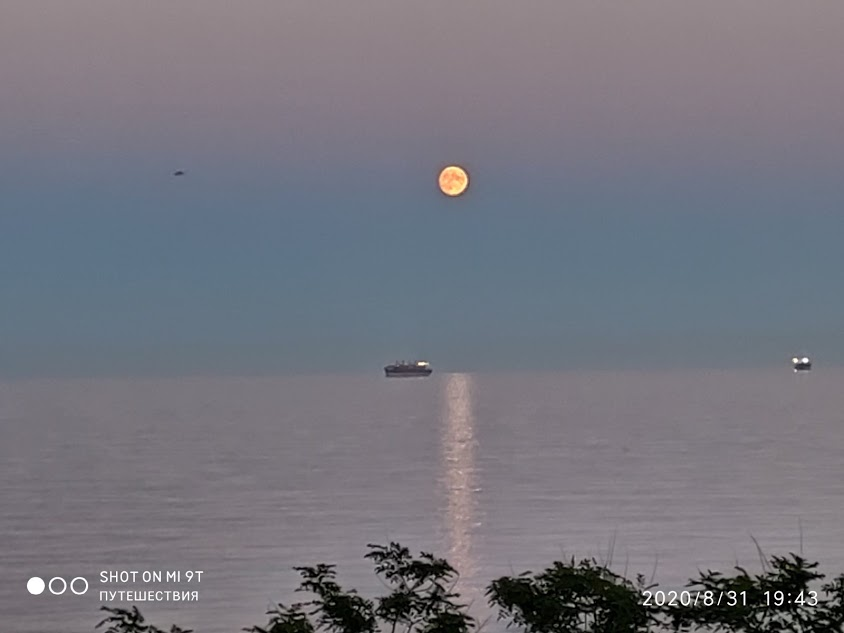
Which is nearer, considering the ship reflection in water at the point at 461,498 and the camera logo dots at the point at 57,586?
the camera logo dots at the point at 57,586

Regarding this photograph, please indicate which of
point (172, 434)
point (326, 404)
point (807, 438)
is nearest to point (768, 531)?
point (807, 438)

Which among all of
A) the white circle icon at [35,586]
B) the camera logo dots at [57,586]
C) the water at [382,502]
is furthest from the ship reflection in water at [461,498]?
the white circle icon at [35,586]

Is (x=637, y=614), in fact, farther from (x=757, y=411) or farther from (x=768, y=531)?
(x=757, y=411)

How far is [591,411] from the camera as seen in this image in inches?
4870

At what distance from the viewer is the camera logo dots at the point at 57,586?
101ft

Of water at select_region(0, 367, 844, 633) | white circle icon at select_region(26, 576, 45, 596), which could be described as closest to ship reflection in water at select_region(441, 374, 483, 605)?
water at select_region(0, 367, 844, 633)

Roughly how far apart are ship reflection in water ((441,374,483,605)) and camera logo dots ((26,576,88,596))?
28.3 ft

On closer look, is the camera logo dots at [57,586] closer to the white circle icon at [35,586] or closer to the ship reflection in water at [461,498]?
the white circle icon at [35,586]

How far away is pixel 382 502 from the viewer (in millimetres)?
49156

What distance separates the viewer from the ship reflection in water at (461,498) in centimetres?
3406

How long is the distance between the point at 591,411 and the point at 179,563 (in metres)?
90.7

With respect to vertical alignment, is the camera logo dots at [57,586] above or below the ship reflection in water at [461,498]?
below

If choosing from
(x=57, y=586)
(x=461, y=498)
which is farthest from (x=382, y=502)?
(x=57, y=586)

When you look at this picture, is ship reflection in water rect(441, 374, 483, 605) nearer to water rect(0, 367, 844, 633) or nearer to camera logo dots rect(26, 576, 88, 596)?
water rect(0, 367, 844, 633)
